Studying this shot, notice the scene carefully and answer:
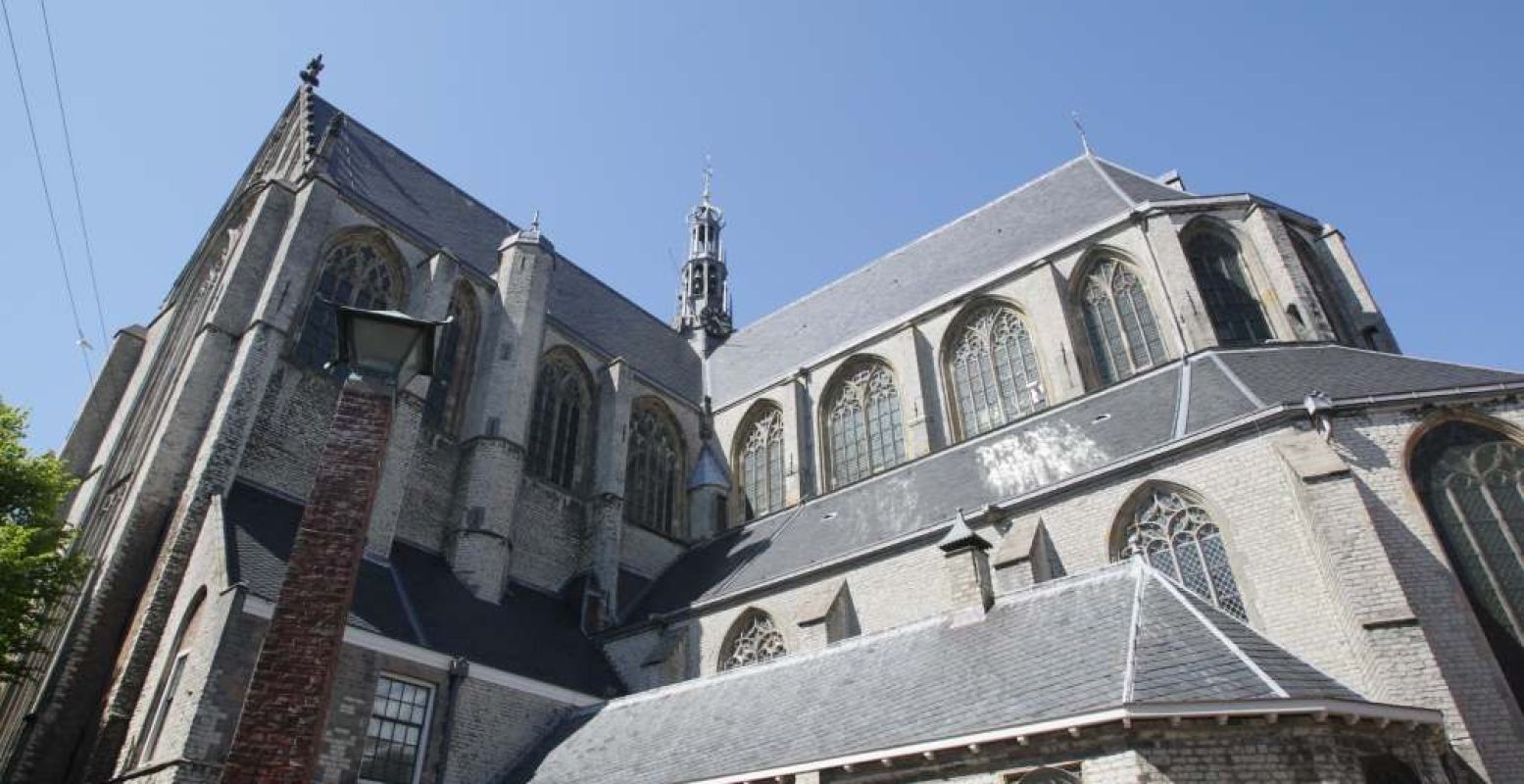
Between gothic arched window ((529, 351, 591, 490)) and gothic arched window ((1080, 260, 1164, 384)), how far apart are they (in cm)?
1177

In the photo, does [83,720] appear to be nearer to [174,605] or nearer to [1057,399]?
[174,605]

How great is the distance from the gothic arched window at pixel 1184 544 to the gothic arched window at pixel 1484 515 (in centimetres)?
240

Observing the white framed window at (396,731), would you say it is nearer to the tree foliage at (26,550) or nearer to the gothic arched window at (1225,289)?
the tree foliage at (26,550)

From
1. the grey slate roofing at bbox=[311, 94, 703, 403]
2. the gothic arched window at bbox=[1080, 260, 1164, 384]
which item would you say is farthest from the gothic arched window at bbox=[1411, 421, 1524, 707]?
the grey slate roofing at bbox=[311, 94, 703, 403]

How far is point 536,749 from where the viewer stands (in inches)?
522

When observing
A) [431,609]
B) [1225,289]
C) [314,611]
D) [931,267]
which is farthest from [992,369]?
[314,611]

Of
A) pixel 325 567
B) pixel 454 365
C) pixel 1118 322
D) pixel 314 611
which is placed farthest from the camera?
pixel 454 365

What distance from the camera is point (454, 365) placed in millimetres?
18922

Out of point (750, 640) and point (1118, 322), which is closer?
point (750, 640)

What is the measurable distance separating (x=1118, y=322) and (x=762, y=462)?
9.22 m

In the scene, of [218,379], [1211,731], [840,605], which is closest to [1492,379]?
[1211,731]

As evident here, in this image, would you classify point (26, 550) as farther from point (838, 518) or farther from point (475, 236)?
point (838, 518)

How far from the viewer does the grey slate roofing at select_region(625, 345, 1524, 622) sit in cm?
1270

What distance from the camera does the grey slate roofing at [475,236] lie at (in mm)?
19453
